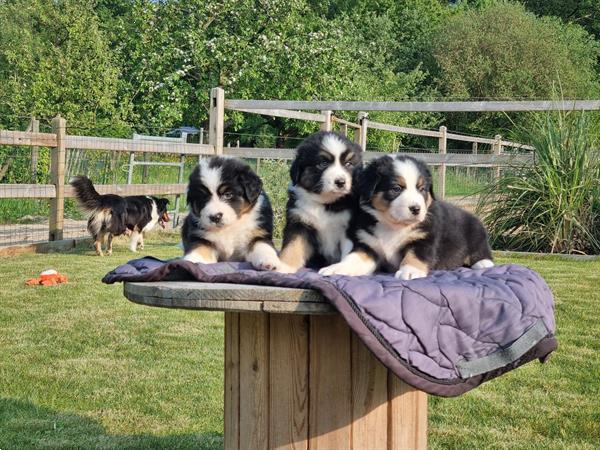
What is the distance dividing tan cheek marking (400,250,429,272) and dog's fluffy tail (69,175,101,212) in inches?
355

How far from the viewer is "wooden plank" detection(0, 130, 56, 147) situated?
11500 mm

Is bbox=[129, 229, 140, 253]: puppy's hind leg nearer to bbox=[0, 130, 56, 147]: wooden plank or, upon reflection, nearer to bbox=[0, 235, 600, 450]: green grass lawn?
bbox=[0, 130, 56, 147]: wooden plank

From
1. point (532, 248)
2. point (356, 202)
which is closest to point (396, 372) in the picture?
point (356, 202)

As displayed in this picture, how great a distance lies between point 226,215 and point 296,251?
0.37 meters

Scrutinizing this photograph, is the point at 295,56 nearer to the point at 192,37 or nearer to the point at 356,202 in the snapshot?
the point at 192,37

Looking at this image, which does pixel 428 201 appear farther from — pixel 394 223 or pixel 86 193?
pixel 86 193

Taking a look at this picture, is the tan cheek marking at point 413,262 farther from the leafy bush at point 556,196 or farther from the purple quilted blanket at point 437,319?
the leafy bush at point 556,196

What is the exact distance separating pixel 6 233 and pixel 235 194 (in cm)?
1156

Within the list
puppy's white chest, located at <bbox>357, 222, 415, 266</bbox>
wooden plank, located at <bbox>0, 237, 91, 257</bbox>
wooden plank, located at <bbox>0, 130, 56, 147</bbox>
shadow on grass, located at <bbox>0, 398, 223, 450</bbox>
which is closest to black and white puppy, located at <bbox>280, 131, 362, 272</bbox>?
puppy's white chest, located at <bbox>357, 222, 415, 266</bbox>

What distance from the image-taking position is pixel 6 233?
1442 centimetres

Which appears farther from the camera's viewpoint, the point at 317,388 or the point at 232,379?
the point at 232,379

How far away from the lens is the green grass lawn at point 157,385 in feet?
16.8

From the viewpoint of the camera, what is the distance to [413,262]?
11.7 feet

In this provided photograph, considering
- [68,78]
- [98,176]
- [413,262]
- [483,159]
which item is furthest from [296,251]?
[68,78]
